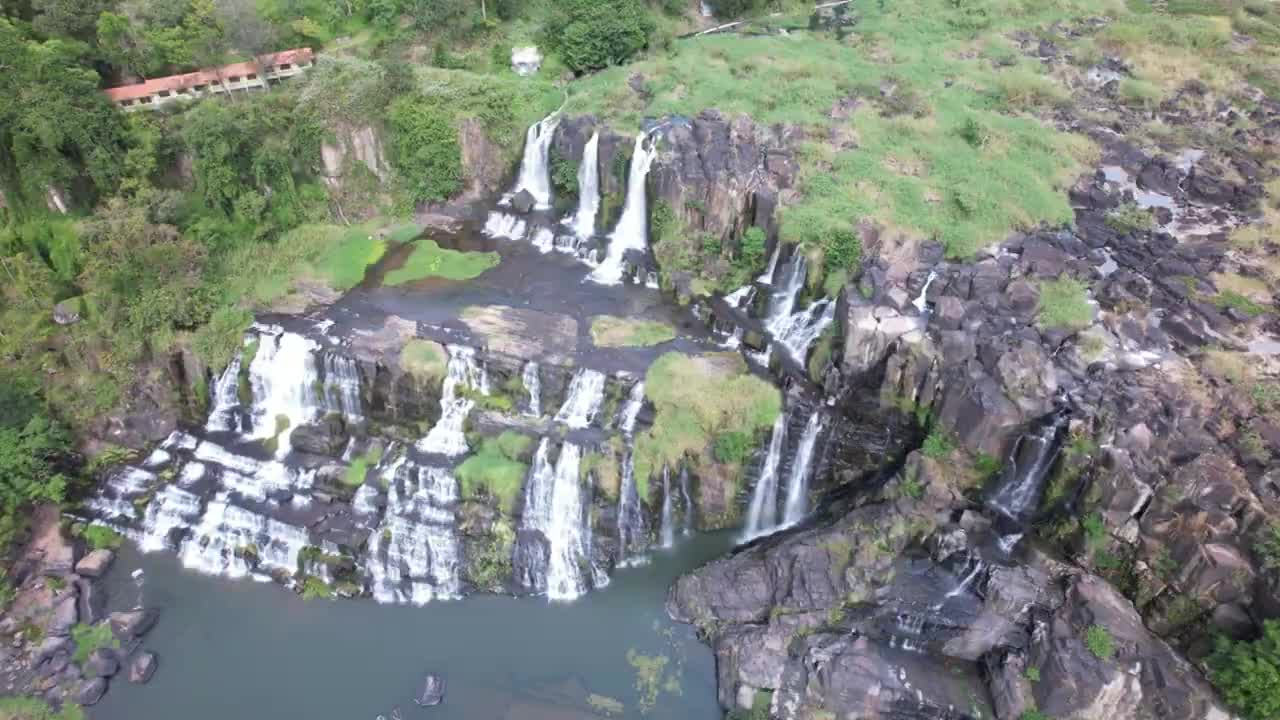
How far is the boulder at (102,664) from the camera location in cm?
2211

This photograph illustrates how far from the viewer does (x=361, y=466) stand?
1053 inches

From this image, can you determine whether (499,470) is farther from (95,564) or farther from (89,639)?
(95,564)

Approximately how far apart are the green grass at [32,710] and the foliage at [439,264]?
57.0ft

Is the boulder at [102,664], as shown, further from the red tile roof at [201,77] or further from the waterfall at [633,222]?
the red tile roof at [201,77]

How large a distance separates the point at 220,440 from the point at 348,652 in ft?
34.0

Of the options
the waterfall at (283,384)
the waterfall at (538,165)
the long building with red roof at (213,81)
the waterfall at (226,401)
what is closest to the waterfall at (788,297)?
the waterfall at (538,165)

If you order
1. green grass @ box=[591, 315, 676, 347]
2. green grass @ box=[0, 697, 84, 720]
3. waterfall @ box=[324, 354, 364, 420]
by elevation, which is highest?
green grass @ box=[591, 315, 676, 347]

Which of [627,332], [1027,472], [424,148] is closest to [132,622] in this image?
[627,332]

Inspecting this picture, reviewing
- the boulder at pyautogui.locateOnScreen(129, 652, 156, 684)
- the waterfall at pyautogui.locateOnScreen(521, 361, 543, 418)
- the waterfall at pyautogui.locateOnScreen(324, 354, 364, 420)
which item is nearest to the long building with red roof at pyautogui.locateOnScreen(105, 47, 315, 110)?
the waterfall at pyautogui.locateOnScreen(324, 354, 364, 420)

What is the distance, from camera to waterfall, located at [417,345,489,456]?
88.2 feet

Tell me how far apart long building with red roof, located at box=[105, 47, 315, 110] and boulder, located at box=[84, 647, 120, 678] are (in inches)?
879

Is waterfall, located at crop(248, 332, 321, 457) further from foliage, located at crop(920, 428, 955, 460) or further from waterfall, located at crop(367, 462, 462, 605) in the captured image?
foliage, located at crop(920, 428, 955, 460)

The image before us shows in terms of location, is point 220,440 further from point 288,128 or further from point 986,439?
point 986,439

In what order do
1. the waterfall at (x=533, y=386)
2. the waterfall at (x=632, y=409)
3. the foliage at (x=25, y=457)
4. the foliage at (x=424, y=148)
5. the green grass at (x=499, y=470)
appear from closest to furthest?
the foliage at (x=25, y=457) < the green grass at (x=499, y=470) < the waterfall at (x=632, y=409) < the waterfall at (x=533, y=386) < the foliage at (x=424, y=148)
